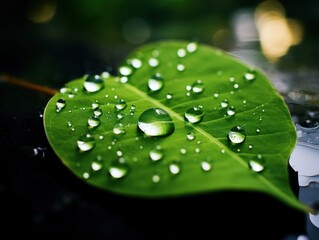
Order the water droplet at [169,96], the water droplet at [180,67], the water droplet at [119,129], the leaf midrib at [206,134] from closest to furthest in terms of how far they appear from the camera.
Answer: the leaf midrib at [206,134]
the water droplet at [119,129]
the water droplet at [169,96]
the water droplet at [180,67]

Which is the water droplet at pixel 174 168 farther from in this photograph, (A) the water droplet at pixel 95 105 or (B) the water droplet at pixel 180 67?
(B) the water droplet at pixel 180 67

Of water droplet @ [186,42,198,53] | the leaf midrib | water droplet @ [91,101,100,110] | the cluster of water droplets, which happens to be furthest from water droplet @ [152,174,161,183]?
water droplet @ [186,42,198,53]

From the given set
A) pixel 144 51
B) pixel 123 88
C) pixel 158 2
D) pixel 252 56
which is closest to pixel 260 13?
pixel 158 2

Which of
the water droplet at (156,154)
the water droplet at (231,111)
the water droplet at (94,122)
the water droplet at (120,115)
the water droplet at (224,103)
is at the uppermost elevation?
the water droplet at (94,122)

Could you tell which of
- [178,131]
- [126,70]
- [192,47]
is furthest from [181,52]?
[178,131]

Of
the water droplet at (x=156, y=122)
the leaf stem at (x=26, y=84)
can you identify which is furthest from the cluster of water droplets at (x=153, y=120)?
the leaf stem at (x=26, y=84)

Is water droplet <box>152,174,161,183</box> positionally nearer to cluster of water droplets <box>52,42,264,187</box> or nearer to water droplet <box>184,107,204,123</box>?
cluster of water droplets <box>52,42,264,187</box>

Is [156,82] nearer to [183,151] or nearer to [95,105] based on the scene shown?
[95,105]
